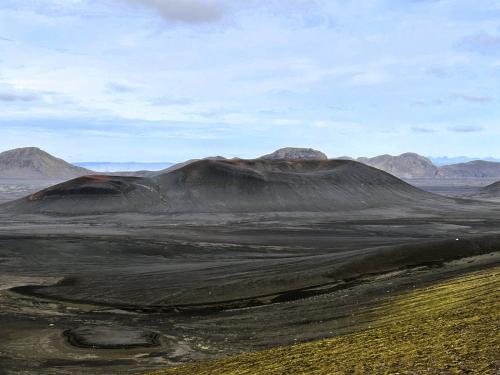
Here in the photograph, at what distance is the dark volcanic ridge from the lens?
294ft

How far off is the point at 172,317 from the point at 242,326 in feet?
13.9

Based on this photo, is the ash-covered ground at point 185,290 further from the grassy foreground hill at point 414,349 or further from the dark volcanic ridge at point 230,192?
the dark volcanic ridge at point 230,192

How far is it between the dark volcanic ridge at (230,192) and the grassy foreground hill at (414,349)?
237ft

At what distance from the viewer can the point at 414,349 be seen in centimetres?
1101

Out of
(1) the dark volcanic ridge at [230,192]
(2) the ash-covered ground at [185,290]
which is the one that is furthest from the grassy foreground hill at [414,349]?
(1) the dark volcanic ridge at [230,192]

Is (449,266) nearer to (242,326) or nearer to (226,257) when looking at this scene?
(242,326)

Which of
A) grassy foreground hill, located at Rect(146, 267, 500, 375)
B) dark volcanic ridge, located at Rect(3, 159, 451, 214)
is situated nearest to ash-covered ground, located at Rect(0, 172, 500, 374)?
grassy foreground hill, located at Rect(146, 267, 500, 375)

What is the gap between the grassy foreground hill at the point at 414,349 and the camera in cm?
979

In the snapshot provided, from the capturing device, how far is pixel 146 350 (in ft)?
62.1

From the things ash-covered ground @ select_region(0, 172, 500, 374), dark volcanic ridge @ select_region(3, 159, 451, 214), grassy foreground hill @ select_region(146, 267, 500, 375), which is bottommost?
ash-covered ground @ select_region(0, 172, 500, 374)

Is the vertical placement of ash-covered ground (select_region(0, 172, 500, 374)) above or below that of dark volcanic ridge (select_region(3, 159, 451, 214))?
below

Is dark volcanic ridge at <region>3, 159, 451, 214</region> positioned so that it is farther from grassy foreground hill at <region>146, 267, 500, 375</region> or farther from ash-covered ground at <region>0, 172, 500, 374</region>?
grassy foreground hill at <region>146, 267, 500, 375</region>

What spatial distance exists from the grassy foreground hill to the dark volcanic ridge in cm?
7232

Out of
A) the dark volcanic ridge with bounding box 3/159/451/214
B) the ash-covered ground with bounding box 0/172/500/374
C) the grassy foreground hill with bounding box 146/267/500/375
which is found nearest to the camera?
the grassy foreground hill with bounding box 146/267/500/375
